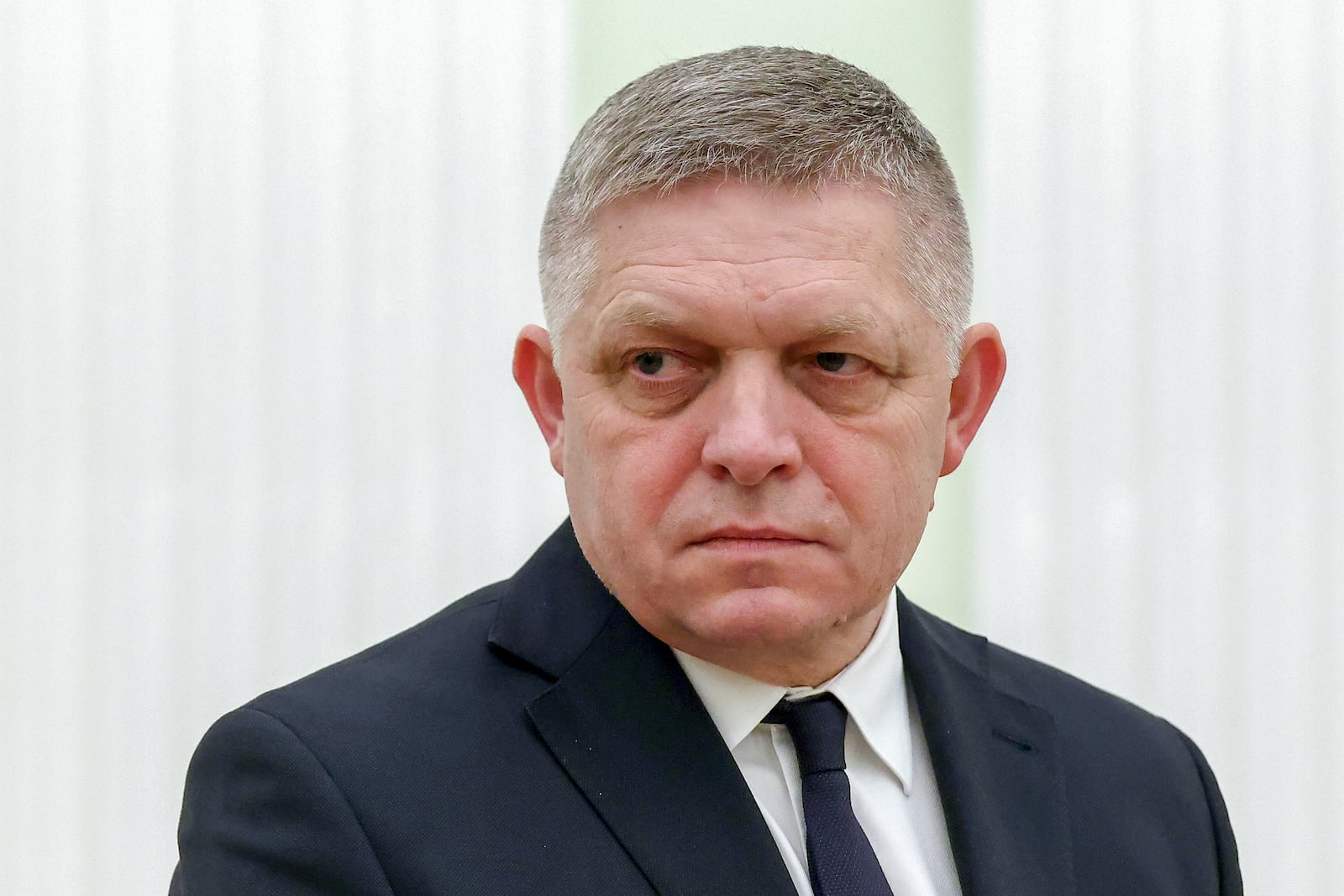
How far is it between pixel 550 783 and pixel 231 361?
1.52m

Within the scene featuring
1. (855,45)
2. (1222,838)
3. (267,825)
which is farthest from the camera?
(855,45)

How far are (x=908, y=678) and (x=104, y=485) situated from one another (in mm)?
1739

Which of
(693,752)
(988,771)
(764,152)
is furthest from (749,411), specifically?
(988,771)

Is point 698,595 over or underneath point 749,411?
underneath

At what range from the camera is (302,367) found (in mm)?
2650

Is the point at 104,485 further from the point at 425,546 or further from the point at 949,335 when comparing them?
the point at 949,335

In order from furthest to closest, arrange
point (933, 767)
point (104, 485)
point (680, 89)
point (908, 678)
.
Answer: point (104, 485) → point (908, 678) → point (933, 767) → point (680, 89)

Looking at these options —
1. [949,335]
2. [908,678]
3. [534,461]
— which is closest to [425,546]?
[534,461]

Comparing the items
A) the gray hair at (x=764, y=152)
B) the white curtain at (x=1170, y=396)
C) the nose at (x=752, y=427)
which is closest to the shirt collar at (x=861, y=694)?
the nose at (x=752, y=427)

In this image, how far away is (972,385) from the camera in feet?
5.49

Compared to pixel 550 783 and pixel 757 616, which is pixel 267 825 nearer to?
pixel 550 783

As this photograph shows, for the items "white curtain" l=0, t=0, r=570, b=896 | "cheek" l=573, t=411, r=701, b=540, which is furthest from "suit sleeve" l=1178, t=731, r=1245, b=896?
"white curtain" l=0, t=0, r=570, b=896

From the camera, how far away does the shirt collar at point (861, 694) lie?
152 cm

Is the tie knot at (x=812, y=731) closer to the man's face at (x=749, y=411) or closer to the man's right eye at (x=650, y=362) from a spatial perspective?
the man's face at (x=749, y=411)
